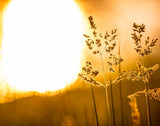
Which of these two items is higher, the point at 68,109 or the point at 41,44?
the point at 41,44

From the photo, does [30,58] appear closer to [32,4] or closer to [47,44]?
[47,44]

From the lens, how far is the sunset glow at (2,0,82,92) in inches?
44.3

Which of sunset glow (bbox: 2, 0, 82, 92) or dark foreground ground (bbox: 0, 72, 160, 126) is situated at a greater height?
sunset glow (bbox: 2, 0, 82, 92)

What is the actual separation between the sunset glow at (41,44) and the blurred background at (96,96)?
5 centimetres

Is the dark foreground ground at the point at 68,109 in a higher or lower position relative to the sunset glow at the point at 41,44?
lower

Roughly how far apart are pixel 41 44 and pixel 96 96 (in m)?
0.46

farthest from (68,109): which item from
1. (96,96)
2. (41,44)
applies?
(41,44)

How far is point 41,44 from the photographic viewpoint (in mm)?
1176

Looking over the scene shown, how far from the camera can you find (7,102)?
42.8 inches

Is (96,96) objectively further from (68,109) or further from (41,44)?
(41,44)

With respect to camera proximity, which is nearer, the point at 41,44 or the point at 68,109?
the point at 68,109

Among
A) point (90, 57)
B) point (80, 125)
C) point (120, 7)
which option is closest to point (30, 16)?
point (90, 57)

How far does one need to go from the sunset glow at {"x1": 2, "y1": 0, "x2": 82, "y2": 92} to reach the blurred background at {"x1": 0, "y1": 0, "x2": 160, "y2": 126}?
50 millimetres

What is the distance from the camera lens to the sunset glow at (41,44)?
1.12m
